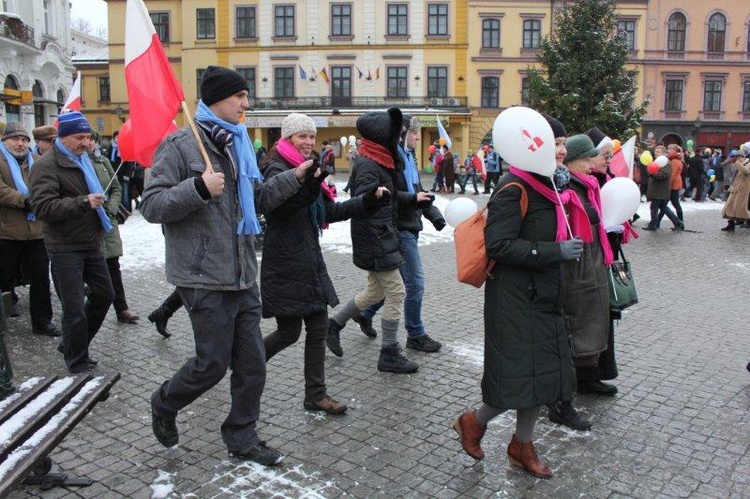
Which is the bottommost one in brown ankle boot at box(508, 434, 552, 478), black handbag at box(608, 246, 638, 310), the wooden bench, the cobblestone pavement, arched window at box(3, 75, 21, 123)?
the cobblestone pavement

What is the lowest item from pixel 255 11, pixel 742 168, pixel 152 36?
pixel 742 168

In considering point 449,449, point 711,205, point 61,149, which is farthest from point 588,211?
point 711,205

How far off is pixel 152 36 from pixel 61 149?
1.88m

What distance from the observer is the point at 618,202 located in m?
4.64

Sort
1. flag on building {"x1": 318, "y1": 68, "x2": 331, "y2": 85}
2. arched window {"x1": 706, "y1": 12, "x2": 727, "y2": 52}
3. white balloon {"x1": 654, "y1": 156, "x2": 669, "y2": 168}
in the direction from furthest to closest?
arched window {"x1": 706, "y1": 12, "x2": 727, "y2": 52}
flag on building {"x1": 318, "y1": 68, "x2": 331, "y2": 85}
white balloon {"x1": 654, "y1": 156, "x2": 669, "y2": 168}

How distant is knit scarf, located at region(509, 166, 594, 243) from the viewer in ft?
12.1

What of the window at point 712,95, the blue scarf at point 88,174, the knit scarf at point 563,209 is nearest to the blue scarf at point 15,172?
the blue scarf at point 88,174

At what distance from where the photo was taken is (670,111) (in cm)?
4559

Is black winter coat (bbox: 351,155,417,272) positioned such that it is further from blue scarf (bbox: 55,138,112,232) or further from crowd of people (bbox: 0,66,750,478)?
blue scarf (bbox: 55,138,112,232)

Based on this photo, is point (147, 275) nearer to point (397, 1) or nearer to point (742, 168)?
point (742, 168)

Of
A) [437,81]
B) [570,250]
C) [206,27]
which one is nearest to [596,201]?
[570,250]

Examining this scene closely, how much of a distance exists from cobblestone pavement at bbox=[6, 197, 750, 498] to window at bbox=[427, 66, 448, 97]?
39526mm

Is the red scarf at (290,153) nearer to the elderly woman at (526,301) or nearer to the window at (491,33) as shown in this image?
the elderly woman at (526,301)

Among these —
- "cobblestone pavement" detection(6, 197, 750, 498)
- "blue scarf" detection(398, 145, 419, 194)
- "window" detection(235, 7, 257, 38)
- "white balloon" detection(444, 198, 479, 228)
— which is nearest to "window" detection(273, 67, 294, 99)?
"window" detection(235, 7, 257, 38)
